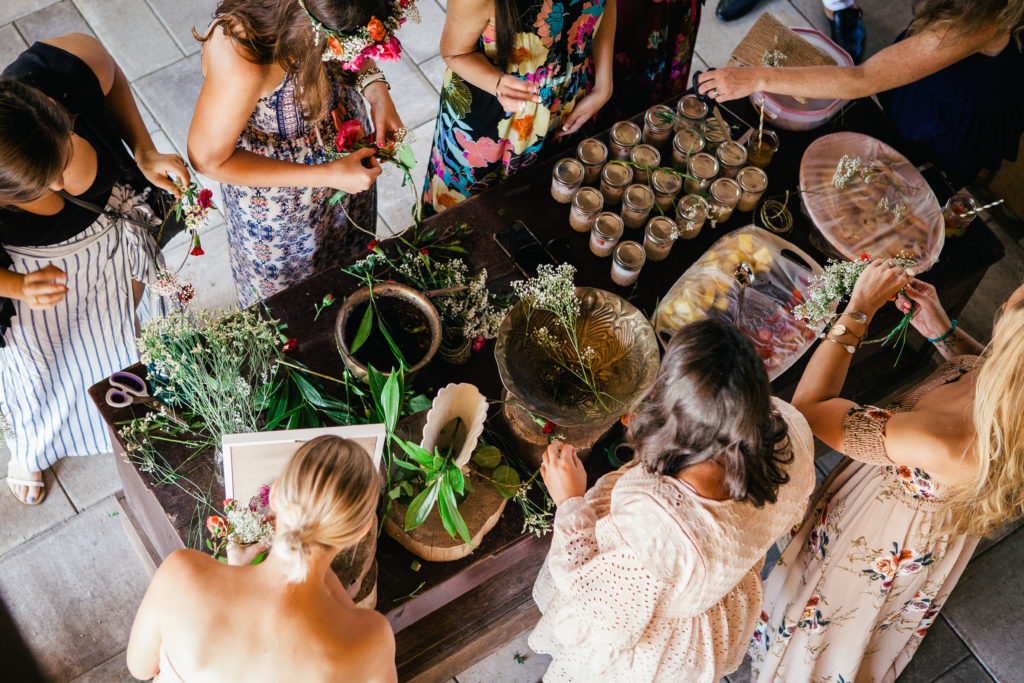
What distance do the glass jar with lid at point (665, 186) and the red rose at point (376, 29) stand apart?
0.86 m

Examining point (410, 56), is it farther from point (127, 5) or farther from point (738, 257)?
point (738, 257)

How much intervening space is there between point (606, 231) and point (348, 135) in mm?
709

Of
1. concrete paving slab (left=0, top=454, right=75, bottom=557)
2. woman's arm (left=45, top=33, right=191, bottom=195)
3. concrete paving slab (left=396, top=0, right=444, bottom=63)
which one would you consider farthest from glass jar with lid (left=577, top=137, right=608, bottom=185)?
concrete paving slab (left=0, top=454, right=75, bottom=557)

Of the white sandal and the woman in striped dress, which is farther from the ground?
the woman in striped dress

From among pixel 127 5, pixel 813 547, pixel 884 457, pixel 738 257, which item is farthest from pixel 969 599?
pixel 127 5

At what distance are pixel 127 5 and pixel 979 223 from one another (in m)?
3.72

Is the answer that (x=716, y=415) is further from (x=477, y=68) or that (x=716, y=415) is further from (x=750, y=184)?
(x=477, y=68)

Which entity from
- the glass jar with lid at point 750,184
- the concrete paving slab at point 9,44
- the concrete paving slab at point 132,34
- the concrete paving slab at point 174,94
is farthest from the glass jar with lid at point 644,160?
the concrete paving slab at point 9,44

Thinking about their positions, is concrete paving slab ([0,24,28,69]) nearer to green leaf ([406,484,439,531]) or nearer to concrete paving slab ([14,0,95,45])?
concrete paving slab ([14,0,95,45])

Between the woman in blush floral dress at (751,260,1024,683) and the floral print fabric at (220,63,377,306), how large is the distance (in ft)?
4.55

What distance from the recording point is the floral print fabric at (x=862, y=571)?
194 cm

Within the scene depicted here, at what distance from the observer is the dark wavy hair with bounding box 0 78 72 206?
159 cm

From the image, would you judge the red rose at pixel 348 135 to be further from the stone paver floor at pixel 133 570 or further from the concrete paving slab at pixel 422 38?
the concrete paving slab at pixel 422 38

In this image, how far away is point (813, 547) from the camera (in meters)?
2.22
